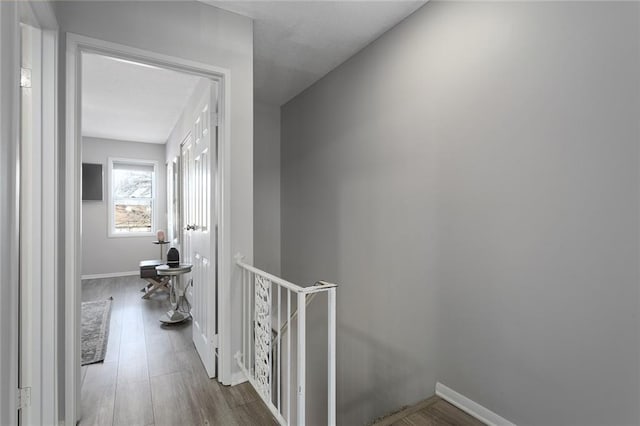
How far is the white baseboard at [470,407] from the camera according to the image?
1.70m

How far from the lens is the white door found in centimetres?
231

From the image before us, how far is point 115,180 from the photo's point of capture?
5.86 m

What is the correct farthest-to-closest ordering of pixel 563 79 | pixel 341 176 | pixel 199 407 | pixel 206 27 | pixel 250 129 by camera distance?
pixel 341 176
pixel 250 129
pixel 206 27
pixel 199 407
pixel 563 79

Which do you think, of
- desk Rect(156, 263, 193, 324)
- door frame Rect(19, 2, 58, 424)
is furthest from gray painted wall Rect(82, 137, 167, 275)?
door frame Rect(19, 2, 58, 424)

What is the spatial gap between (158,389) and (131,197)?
15.8 feet

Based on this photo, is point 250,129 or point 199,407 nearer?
point 199,407

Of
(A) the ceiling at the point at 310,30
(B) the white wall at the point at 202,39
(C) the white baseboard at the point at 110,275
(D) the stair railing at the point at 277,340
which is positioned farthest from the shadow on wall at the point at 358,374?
(C) the white baseboard at the point at 110,275

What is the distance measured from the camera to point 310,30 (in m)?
2.43

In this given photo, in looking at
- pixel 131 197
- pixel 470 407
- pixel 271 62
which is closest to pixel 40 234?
pixel 271 62

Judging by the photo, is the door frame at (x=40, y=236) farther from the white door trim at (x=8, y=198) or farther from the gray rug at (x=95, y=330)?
the gray rug at (x=95, y=330)

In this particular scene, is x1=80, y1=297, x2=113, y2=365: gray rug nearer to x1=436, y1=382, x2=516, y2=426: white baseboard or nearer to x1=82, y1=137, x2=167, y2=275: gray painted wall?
x1=82, y1=137, x2=167, y2=275: gray painted wall

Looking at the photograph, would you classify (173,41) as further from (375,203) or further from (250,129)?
(375,203)

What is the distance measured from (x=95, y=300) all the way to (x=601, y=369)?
5.12 metres

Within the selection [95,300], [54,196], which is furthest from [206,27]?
[95,300]
